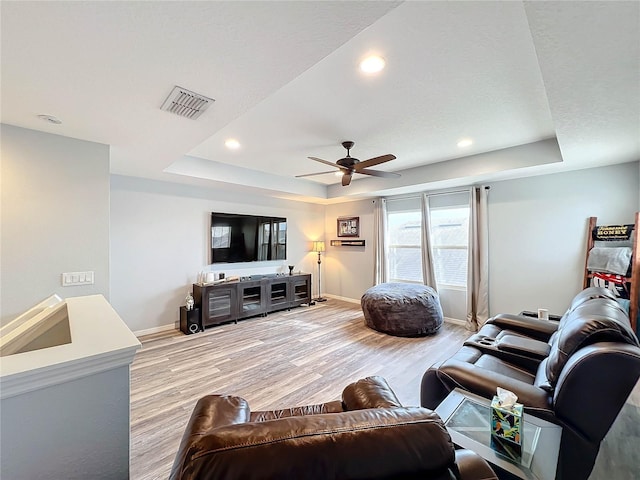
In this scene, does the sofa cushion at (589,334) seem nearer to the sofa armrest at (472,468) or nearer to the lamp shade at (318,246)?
the sofa armrest at (472,468)

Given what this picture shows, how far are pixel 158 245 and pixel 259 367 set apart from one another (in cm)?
265

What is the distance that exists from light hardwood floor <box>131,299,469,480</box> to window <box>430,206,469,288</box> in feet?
2.90

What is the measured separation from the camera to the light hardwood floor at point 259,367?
2121 millimetres

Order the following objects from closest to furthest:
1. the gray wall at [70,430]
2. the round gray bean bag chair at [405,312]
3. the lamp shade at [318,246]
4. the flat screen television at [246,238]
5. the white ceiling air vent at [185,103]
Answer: the gray wall at [70,430], the white ceiling air vent at [185,103], the round gray bean bag chair at [405,312], the flat screen television at [246,238], the lamp shade at [318,246]

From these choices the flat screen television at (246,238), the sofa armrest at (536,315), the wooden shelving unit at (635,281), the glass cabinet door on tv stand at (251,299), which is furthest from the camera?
the flat screen television at (246,238)

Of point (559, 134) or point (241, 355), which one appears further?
point (241, 355)

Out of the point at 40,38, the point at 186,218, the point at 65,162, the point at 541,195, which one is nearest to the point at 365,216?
the point at 541,195

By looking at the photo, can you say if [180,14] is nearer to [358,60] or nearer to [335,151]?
[358,60]

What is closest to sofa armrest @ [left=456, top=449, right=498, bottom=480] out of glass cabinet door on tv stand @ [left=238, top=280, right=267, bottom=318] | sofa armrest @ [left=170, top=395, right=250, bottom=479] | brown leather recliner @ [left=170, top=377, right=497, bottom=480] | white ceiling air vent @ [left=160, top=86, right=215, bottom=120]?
brown leather recliner @ [left=170, top=377, right=497, bottom=480]

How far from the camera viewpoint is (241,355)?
3332mm

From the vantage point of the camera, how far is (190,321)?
4.12 meters

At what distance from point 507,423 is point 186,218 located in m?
4.76

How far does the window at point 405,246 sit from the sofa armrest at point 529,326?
2.50m

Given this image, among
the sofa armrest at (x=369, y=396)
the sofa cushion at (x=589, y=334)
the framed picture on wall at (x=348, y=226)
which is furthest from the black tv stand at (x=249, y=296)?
the sofa cushion at (x=589, y=334)
